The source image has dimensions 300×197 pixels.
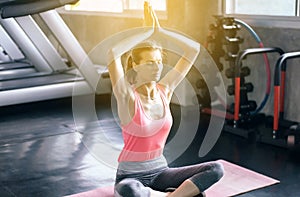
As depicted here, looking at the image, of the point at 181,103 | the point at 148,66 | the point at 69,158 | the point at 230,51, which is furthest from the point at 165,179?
the point at 181,103

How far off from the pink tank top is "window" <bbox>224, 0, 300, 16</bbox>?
226cm

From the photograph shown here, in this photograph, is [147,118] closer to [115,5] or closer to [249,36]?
[249,36]

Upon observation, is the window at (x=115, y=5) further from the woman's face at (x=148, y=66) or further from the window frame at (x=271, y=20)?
the woman's face at (x=148, y=66)

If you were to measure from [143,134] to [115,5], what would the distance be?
13.7ft

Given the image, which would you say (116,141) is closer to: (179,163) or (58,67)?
(179,163)

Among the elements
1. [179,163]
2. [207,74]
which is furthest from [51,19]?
[179,163]

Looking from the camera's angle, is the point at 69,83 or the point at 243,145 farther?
the point at 69,83

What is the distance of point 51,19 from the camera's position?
5473 millimetres

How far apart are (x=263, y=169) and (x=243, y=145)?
56cm

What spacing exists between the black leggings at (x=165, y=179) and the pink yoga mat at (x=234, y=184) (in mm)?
334

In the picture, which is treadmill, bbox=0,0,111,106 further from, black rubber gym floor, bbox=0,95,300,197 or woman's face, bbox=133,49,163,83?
woman's face, bbox=133,49,163,83

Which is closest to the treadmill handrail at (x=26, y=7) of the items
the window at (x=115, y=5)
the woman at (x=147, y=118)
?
the woman at (x=147, y=118)

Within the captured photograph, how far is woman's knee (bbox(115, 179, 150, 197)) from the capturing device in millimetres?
2340

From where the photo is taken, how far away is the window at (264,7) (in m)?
4.21
